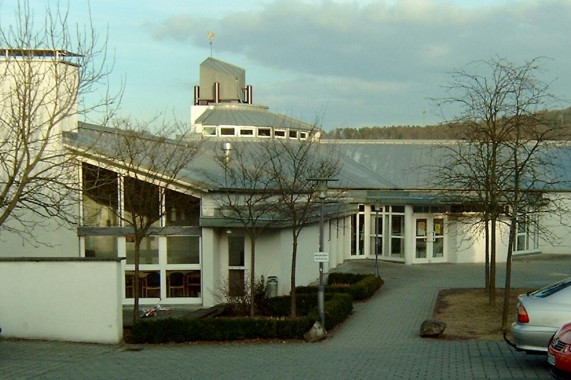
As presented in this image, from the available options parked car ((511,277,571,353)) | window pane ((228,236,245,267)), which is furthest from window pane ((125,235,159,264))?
parked car ((511,277,571,353))

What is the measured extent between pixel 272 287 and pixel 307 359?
9.94 metres

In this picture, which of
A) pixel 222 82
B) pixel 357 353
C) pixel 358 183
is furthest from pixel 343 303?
pixel 222 82

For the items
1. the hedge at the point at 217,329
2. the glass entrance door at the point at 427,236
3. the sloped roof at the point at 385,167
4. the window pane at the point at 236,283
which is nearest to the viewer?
the hedge at the point at 217,329

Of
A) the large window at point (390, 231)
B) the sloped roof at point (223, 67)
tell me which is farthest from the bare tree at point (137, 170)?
the sloped roof at point (223, 67)

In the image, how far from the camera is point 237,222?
78.8ft

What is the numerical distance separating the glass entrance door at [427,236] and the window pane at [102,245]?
17136 mm

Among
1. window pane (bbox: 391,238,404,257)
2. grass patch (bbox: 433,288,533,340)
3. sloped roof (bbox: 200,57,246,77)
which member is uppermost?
sloped roof (bbox: 200,57,246,77)

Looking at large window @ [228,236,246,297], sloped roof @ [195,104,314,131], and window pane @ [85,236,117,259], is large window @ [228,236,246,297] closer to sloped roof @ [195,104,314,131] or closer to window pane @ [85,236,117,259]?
window pane @ [85,236,117,259]

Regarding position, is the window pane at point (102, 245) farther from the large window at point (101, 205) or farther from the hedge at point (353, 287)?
the hedge at point (353, 287)

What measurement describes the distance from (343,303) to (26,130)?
9776mm

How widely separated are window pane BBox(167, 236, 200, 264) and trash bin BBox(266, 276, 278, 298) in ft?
8.43

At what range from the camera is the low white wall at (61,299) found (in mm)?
17828

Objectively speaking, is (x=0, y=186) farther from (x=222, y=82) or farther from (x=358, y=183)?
(x=222, y=82)

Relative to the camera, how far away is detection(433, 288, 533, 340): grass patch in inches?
711
